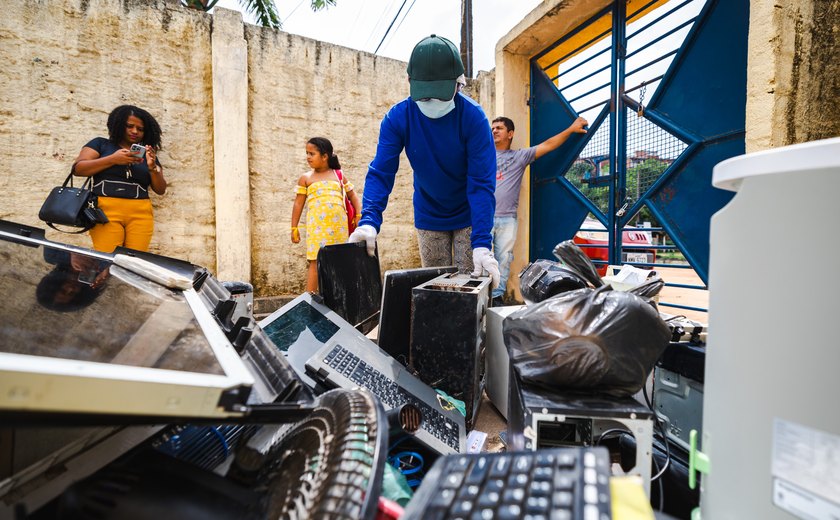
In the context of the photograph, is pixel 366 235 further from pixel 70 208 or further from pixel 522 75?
pixel 522 75

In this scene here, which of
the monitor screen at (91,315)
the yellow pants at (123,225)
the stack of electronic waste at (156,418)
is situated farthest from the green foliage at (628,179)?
the yellow pants at (123,225)

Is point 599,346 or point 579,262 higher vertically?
point 579,262

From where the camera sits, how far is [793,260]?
0.55 metres

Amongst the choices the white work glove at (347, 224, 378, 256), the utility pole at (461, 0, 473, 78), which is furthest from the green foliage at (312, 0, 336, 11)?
the white work glove at (347, 224, 378, 256)

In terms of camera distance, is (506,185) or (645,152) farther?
(506,185)

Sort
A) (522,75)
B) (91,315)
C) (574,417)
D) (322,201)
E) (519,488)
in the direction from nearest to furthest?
1. (519,488)
2. (91,315)
3. (574,417)
4. (322,201)
5. (522,75)

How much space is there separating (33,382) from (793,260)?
95cm

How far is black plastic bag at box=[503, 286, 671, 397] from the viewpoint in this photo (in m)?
1.04

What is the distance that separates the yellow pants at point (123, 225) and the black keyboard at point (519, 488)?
333 cm

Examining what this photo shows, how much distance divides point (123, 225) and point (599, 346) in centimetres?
353

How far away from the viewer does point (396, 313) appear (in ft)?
6.04

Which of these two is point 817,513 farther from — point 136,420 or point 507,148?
point 507,148

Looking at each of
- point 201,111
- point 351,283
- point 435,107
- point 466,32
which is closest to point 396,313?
point 351,283

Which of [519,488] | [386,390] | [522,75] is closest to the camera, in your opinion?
[519,488]
